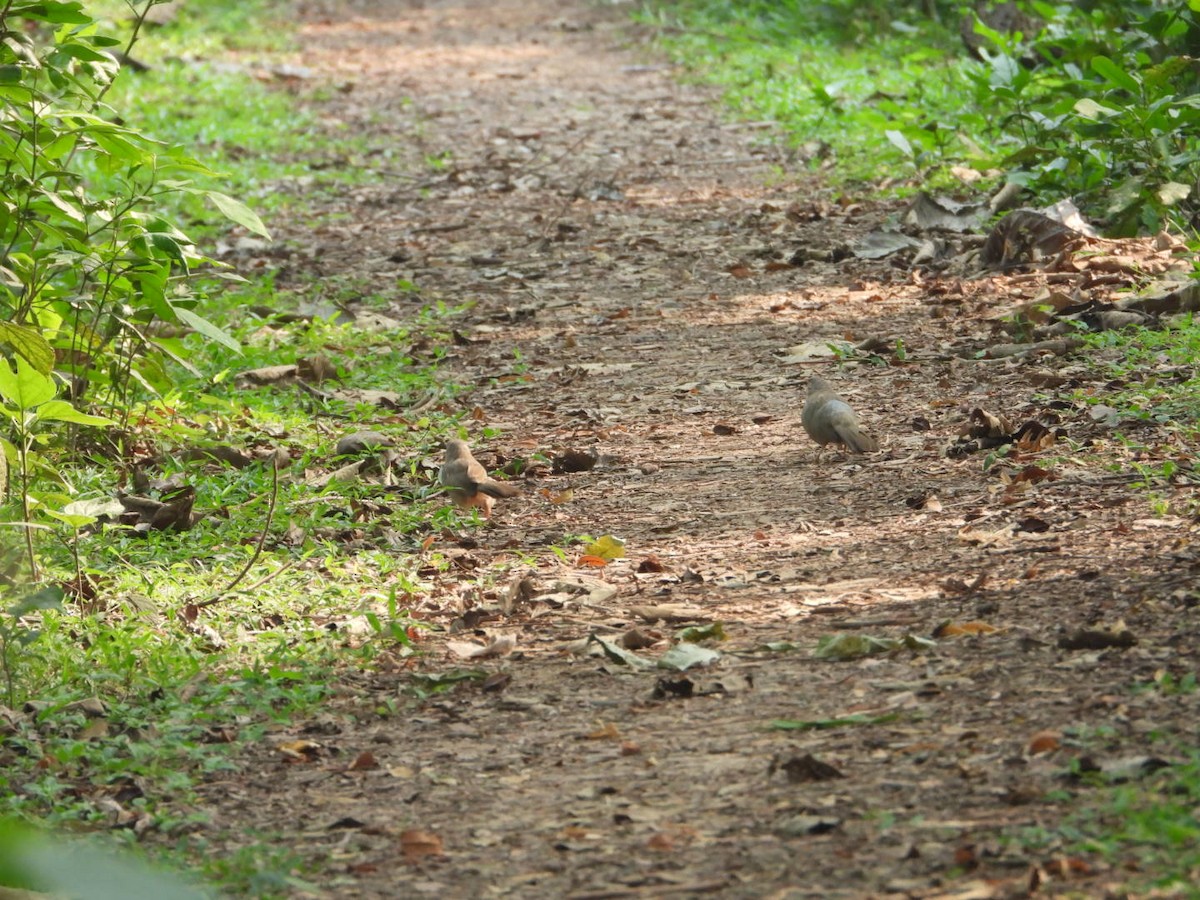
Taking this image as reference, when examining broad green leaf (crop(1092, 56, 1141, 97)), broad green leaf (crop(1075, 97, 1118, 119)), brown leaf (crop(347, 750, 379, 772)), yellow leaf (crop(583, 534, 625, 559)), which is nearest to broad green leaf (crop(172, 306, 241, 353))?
yellow leaf (crop(583, 534, 625, 559))

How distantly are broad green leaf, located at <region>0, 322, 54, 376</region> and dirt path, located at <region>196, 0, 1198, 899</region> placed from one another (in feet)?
3.98

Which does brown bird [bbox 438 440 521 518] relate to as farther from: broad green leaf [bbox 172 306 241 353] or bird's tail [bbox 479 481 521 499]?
broad green leaf [bbox 172 306 241 353]

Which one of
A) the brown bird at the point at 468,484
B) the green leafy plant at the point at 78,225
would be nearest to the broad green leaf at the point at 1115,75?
the brown bird at the point at 468,484

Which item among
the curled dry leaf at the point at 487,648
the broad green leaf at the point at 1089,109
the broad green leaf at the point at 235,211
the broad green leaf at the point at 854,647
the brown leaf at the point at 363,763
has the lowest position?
the brown leaf at the point at 363,763

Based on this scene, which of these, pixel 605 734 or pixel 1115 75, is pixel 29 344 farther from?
pixel 1115 75

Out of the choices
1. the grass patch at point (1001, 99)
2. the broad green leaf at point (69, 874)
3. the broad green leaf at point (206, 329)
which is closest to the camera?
the broad green leaf at point (69, 874)

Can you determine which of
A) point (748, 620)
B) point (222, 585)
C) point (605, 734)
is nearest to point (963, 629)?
point (748, 620)

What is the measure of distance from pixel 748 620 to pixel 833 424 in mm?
1148

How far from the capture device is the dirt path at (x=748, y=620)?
2355 mm

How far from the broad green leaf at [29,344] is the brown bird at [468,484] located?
3.95ft

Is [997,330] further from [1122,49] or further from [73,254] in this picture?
[73,254]

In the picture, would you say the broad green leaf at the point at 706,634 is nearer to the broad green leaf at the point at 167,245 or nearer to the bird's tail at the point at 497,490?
the bird's tail at the point at 497,490

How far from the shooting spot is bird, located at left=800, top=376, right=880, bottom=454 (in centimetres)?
421

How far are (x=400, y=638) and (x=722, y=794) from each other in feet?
3.40
